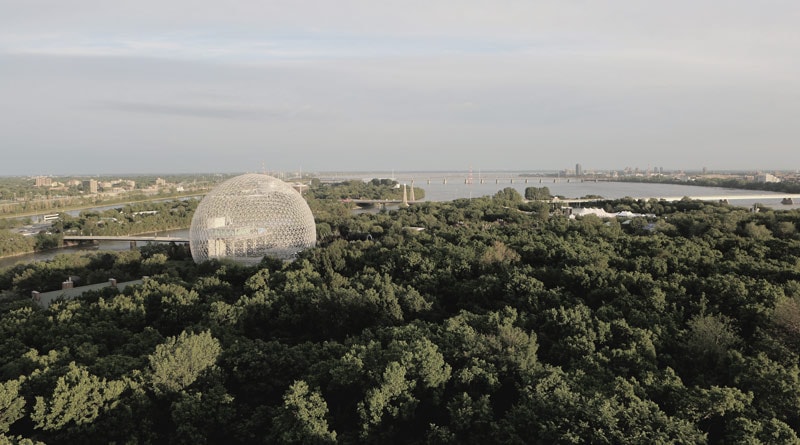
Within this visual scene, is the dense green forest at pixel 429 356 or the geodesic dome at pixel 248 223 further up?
the geodesic dome at pixel 248 223

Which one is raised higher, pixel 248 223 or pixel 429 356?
pixel 248 223

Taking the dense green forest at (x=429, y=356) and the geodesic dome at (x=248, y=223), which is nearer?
the dense green forest at (x=429, y=356)

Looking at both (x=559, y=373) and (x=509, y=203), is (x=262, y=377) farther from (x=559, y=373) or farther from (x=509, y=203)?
(x=509, y=203)

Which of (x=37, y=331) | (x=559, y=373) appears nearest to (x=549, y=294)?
(x=559, y=373)

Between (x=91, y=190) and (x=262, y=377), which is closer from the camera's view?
(x=262, y=377)

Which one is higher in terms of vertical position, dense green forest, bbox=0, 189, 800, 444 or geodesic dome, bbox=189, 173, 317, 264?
geodesic dome, bbox=189, 173, 317, 264
